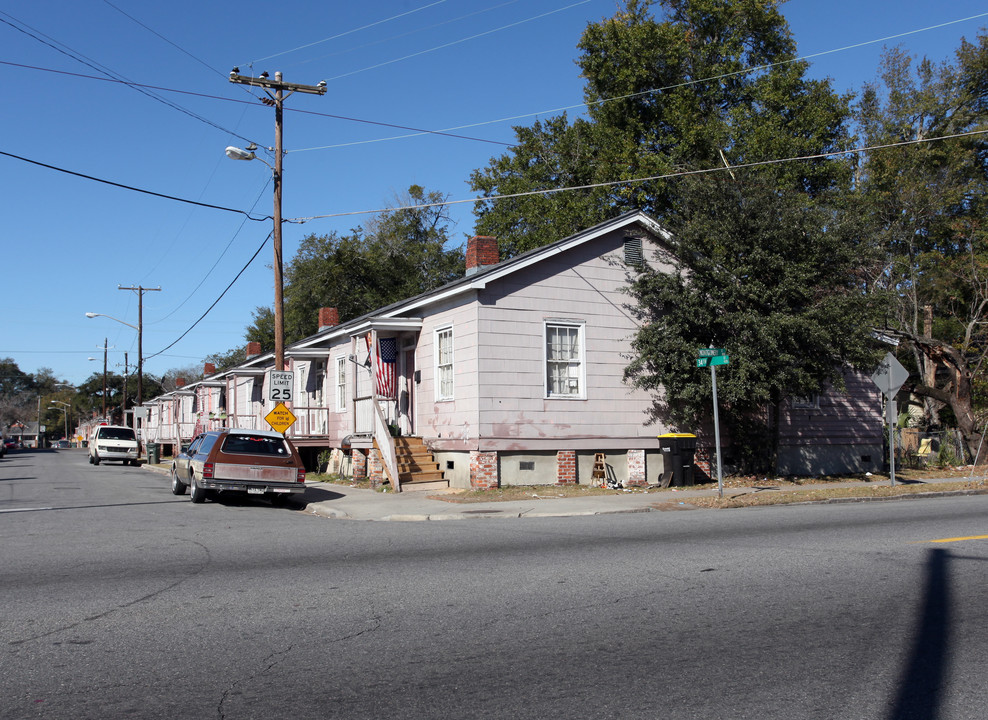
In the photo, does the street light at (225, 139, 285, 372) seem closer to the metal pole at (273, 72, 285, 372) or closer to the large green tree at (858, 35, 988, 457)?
the metal pole at (273, 72, 285, 372)

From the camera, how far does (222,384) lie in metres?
40.8

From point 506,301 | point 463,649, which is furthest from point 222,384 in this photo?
point 463,649

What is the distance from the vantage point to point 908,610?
279 inches

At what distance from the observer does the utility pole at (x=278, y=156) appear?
2253 cm

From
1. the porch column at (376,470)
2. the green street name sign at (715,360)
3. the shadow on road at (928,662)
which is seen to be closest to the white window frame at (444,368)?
the porch column at (376,470)

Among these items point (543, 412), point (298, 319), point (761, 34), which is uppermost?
point (761, 34)

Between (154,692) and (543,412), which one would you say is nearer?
Answer: (154,692)

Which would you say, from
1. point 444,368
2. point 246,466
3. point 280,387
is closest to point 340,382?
point 280,387

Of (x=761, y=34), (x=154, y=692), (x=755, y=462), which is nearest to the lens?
(x=154, y=692)

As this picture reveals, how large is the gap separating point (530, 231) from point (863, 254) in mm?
22690

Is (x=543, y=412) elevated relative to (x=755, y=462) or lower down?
elevated

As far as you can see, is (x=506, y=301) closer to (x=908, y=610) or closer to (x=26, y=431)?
(x=908, y=610)

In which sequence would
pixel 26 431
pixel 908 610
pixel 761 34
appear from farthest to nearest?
pixel 26 431
pixel 761 34
pixel 908 610

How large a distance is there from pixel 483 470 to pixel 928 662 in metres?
14.2
